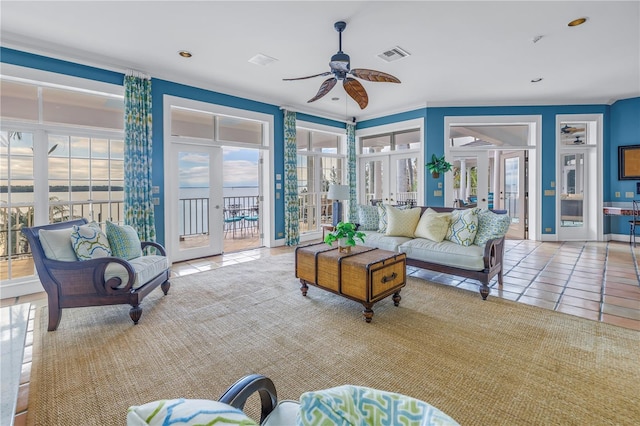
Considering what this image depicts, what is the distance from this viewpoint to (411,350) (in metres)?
2.42

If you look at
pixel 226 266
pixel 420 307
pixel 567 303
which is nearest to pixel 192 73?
pixel 226 266

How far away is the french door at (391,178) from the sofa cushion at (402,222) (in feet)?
9.14

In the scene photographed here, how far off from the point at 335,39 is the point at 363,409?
13.2 feet

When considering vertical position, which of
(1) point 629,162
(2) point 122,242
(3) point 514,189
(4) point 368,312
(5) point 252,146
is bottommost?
(4) point 368,312

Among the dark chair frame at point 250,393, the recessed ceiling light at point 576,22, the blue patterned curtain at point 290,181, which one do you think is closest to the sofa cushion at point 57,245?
the dark chair frame at point 250,393

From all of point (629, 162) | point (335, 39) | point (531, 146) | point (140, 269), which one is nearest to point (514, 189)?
point (531, 146)

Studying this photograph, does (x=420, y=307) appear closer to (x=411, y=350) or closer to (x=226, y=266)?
(x=411, y=350)

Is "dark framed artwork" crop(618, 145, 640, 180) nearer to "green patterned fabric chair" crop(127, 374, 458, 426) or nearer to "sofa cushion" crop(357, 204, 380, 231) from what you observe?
"sofa cushion" crop(357, 204, 380, 231)

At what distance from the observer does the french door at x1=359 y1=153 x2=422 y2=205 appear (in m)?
7.54

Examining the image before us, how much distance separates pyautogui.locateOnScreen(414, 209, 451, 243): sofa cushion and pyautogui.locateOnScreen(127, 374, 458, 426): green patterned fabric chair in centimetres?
361

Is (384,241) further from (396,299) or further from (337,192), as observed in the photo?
(337,192)

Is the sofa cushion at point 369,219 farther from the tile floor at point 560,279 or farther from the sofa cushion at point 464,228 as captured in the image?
the sofa cushion at point 464,228

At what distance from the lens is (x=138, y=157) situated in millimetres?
4535

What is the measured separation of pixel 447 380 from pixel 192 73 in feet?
16.9
